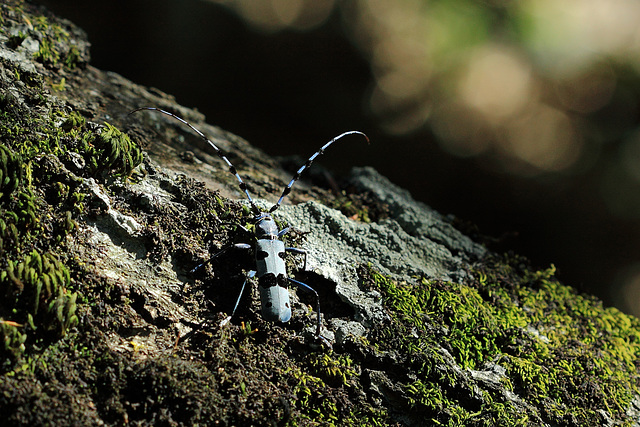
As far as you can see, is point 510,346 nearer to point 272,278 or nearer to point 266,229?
point 272,278

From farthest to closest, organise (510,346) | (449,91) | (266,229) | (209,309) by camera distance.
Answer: (449,91) → (510,346) → (266,229) → (209,309)

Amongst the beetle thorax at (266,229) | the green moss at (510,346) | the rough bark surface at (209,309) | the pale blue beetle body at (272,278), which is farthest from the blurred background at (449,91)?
the pale blue beetle body at (272,278)

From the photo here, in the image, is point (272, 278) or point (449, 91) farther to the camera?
point (449, 91)

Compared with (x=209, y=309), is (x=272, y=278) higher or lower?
higher

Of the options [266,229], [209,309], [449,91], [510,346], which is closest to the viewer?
[209,309]

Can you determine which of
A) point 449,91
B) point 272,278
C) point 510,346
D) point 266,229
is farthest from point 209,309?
point 449,91

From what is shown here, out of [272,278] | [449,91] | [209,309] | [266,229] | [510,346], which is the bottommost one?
[209,309]

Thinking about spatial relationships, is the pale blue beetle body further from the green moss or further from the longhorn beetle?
the green moss
